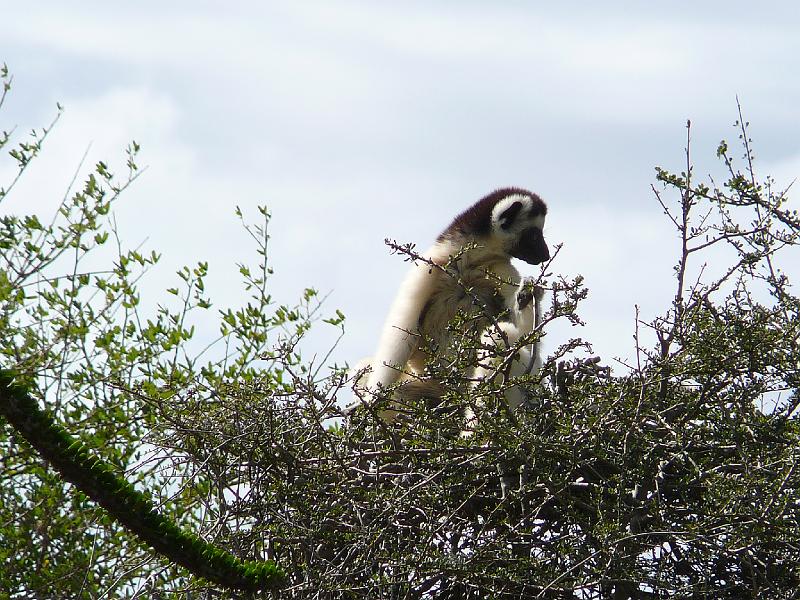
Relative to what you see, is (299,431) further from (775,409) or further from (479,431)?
(775,409)

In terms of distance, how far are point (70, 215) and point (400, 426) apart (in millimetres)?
3736

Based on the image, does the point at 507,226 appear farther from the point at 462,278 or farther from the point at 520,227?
the point at 462,278

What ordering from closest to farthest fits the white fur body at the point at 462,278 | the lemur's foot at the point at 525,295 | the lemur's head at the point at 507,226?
the lemur's foot at the point at 525,295
the white fur body at the point at 462,278
the lemur's head at the point at 507,226

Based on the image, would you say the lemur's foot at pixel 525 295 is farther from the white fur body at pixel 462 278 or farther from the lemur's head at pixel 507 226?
the lemur's head at pixel 507 226

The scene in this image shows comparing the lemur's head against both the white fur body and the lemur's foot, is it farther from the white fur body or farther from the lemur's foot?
the lemur's foot

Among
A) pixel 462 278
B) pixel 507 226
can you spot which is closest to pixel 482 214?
pixel 507 226

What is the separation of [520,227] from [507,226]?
0.11 m

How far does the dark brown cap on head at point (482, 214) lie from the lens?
27.0 feet

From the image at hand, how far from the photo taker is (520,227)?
831 centimetres

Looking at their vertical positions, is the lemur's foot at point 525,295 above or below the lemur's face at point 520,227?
below

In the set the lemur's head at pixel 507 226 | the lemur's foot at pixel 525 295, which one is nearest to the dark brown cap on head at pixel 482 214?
the lemur's head at pixel 507 226

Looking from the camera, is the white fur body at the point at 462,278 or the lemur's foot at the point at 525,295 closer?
the lemur's foot at the point at 525,295

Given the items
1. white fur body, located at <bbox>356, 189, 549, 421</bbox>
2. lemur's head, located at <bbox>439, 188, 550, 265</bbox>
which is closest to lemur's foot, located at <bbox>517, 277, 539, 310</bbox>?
white fur body, located at <bbox>356, 189, 549, 421</bbox>

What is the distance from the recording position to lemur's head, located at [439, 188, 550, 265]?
824cm
